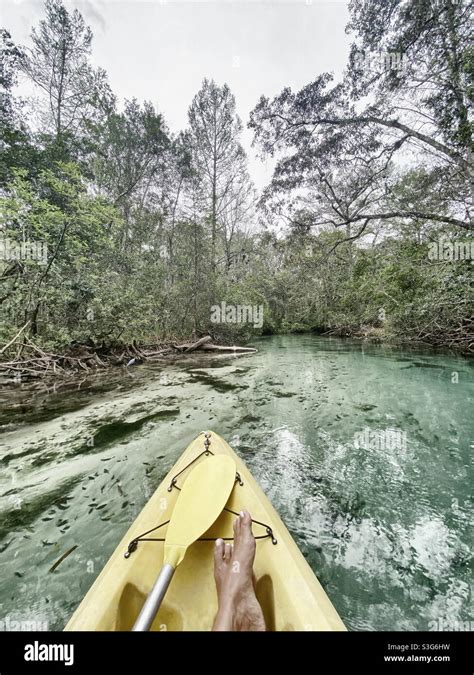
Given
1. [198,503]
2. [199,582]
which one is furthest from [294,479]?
[199,582]

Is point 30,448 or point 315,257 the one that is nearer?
point 30,448

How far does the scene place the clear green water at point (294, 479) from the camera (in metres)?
1.59

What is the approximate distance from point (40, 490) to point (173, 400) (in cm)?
282

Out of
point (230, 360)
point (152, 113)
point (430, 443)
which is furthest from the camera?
point (152, 113)

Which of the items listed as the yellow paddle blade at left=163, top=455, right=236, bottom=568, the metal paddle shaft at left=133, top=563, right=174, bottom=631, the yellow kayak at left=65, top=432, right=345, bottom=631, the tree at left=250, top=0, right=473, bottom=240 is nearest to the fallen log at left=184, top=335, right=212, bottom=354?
the tree at left=250, top=0, right=473, bottom=240

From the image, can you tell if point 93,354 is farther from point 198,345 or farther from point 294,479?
point 294,479

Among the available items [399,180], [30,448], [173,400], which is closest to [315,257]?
[399,180]

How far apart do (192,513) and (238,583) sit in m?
0.56

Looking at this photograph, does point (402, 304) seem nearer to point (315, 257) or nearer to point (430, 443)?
point (315, 257)

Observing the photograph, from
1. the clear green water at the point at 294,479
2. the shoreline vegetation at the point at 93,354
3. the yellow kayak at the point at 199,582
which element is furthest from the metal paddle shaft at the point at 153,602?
the shoreline vegetation at the point at 93,354

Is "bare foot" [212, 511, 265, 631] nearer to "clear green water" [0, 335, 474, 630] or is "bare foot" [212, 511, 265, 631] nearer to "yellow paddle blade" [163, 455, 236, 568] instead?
"yellow paddle blade" [163, 455, 236, 568]

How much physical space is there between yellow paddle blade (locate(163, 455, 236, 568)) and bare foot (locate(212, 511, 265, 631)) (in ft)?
0.63

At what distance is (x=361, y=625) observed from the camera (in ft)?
4.52

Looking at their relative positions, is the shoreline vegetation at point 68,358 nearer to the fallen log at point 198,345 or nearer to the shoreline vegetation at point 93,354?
the shoreline vegetation at point 93,354
